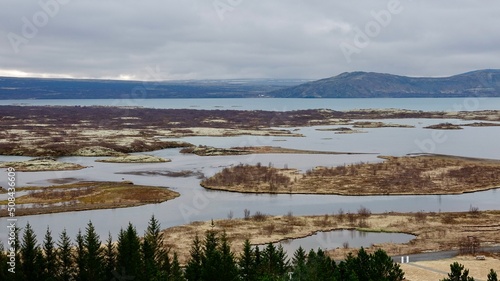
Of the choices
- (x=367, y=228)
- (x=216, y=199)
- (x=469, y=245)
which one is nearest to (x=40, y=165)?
(x=216, y=199)

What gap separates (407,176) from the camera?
109938mm

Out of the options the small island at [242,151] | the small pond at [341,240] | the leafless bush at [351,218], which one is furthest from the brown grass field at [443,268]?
the small island at [242,151]

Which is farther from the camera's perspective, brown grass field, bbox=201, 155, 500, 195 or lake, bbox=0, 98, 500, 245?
brown grass field, bbox=201, 155, 500, 195

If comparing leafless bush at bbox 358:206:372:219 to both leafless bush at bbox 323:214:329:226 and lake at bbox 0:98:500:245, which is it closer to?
lake at bbox 0:98:500:245

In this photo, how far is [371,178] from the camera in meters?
108

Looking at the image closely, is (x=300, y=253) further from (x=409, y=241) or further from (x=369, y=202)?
(x=369, y=202)

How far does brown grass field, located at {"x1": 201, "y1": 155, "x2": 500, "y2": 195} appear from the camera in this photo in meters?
98.0

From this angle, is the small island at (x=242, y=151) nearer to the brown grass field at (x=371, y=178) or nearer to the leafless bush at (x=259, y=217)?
the brown grass field at (x=371, y=178)

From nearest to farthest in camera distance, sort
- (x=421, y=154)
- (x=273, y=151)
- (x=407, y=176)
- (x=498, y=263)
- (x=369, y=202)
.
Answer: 1. (x=498, y=263)
2. (x=369, y=202)
3. (x=407, y=176)
4. (x=421, y=154)
5. (x=273, y=151)

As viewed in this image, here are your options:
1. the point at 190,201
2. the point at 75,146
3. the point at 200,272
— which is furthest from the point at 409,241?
the point at 75,146

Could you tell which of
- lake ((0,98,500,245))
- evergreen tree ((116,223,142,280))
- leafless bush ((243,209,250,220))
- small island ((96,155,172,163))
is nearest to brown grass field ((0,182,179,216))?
lake ((0,98,500,245))

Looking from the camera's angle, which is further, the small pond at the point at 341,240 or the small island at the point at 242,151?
the small island at the point at 242,151

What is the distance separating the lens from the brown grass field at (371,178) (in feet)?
322

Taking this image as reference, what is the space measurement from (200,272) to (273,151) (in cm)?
11480
